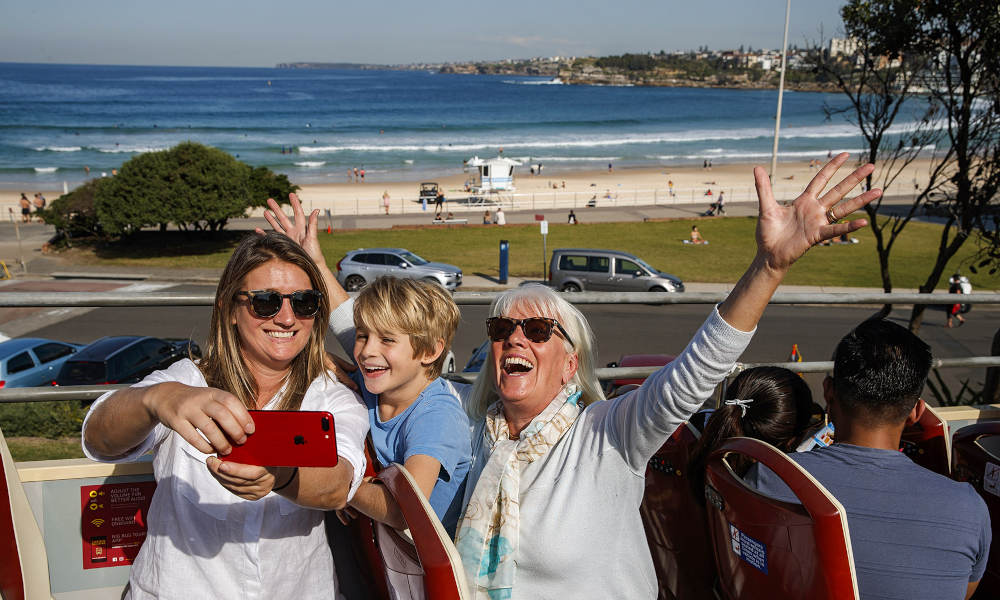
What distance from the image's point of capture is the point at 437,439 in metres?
2.30

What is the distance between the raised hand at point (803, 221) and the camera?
204cm

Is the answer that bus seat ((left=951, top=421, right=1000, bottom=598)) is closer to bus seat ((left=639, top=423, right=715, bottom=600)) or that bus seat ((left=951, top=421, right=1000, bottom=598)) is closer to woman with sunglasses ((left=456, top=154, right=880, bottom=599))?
bus seat ((left=639, top=423, right=715, bottom=600))

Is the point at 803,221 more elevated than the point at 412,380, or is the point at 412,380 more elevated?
the point at 803,221

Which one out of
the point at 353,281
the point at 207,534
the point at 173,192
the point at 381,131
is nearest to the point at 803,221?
the point at 207,534

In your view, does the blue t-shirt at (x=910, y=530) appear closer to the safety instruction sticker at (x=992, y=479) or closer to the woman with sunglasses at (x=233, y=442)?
the safety instruction sticker at (x=992, y=479)

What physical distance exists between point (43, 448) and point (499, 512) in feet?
27.0

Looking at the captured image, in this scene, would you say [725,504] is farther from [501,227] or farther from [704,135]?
[704,135]

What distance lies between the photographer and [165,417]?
1733mm

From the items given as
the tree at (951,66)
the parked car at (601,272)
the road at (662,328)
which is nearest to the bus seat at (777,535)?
the tree at (951,66)

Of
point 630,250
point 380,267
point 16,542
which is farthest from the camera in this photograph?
point 630,250

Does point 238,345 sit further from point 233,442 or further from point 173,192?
point 173,192

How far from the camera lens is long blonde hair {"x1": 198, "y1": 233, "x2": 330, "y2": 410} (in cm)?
235

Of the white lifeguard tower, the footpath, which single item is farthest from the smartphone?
the white lifeguard tower

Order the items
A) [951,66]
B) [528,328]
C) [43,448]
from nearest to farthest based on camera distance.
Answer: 1. [528,328]
2. [43,448]
3. [951,66]
